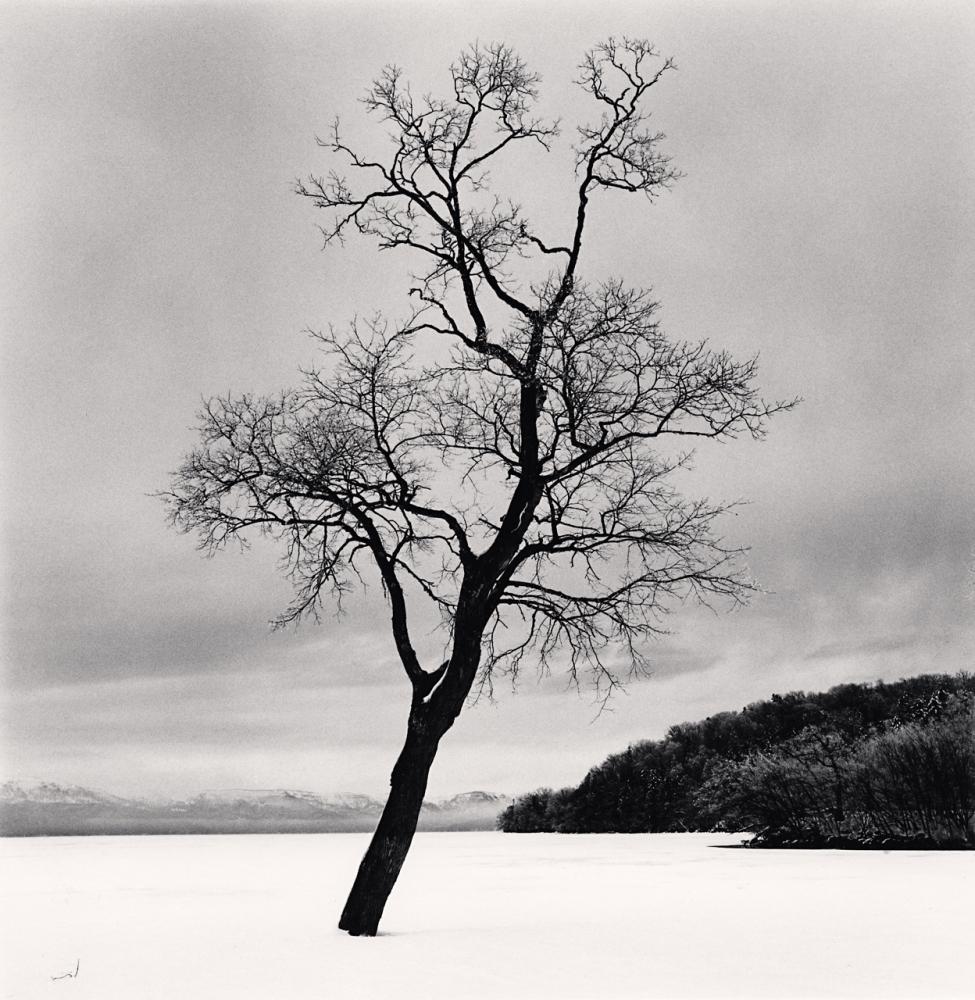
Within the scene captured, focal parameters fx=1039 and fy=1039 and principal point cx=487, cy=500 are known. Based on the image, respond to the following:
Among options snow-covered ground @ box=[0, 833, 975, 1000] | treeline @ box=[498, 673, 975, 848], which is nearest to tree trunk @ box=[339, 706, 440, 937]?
snow-covered ground @ box=[0, 833, 975, 1000]

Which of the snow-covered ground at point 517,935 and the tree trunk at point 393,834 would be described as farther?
the tree trunk at point 393,834

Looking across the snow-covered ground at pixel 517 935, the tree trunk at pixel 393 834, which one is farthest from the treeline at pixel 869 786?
the tree trunk at pixel 393 834

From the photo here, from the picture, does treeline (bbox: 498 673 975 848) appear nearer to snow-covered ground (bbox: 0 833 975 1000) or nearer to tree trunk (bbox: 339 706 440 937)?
snow-covered ground (bbox: 0 833 975 1000)

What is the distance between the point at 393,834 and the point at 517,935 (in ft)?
6.17

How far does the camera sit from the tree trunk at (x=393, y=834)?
1227cm

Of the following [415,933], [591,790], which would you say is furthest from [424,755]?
[591,790]

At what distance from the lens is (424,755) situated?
1266cm

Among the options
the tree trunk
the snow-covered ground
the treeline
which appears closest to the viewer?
the snow-covered ground

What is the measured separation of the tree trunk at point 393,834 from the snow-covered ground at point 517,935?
0.38 meters

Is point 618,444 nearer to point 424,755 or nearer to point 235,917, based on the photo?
point 424,755

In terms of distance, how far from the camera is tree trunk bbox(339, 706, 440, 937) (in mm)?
12273

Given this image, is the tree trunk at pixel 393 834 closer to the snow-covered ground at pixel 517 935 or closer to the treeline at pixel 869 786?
the snow-covered ground at pixel 517 935

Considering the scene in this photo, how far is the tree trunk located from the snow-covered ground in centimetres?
38

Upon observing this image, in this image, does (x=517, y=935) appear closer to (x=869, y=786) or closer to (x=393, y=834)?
(x=393, y=834)
